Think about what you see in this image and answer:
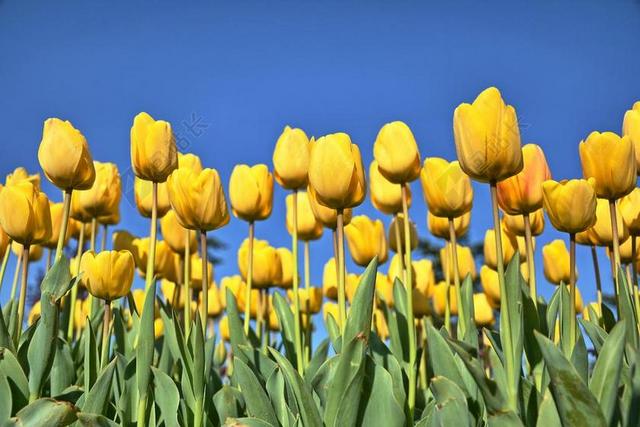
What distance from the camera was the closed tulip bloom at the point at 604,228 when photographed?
2.06 metres

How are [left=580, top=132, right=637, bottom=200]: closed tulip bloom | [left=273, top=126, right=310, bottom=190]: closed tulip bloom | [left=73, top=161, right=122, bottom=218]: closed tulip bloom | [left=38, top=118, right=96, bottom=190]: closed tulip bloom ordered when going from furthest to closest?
[left=73, top=161, right=122, bottom=218]: closed tulip bloom → [left=273, top=126, right=310, bottom=190]: closed tulip bloom → [left=38, top=118, right=96, bottom=190]: closed tulip bloom → [left=580, top=132, right=637, bottom=200]: closed tulip bloom

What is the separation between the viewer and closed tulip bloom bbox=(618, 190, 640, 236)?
6.59ft

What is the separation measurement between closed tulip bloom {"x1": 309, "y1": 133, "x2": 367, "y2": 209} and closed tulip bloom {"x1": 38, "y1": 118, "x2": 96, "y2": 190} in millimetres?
755

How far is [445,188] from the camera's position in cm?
202

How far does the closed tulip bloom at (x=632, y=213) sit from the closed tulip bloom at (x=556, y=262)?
48 cm

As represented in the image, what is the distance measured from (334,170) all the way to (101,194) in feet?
3.78

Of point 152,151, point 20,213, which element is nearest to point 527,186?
point 152,151

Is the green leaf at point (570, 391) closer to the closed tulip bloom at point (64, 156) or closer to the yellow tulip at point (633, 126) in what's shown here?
the yellow tulip at point (633, 126)

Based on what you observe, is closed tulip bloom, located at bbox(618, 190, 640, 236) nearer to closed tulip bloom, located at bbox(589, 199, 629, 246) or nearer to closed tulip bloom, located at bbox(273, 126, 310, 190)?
closed tulip bloom, located at bbox(589, 199, 629, 246)

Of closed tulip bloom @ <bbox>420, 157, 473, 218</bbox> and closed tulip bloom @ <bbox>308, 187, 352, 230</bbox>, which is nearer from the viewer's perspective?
closed tulip bloom @ <bbox>420, 157, 473, 218</bbox>

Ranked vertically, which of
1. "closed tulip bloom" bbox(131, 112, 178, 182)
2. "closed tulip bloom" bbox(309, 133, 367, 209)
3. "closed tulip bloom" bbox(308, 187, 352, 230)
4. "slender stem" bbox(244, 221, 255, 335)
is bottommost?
"slender stem" bbox(244, 221, 255, 335)

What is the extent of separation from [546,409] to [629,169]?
769mm

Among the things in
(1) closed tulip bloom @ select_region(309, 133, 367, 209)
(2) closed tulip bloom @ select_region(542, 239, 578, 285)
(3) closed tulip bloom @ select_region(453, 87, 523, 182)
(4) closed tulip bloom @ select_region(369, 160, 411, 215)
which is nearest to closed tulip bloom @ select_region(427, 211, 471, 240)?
(4) closed tulip bloom @ select_region(369, 160, 411, 215)

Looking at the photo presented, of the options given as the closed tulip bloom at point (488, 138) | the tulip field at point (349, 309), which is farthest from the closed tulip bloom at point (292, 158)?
the closed tulip bloom at point (488, 138)
